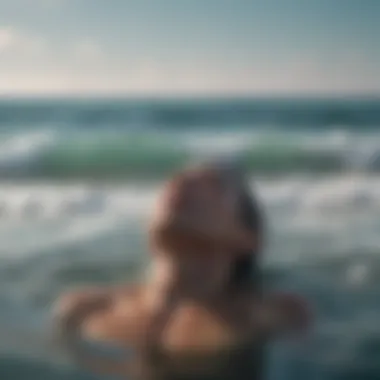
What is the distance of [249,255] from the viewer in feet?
2.08

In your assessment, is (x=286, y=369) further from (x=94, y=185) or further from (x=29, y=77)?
(x=29, y=77)

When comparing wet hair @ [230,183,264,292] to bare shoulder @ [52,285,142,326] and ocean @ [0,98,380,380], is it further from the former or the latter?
bare shoulder @ [52,285,142,326]

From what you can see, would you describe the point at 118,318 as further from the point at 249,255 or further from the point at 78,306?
the point at 249,255

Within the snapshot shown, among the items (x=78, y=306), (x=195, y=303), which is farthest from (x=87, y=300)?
(x=195, y=303)

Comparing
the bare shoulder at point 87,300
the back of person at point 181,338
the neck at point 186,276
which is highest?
the neck at point 186,276

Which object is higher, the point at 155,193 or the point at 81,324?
the point at 155,193

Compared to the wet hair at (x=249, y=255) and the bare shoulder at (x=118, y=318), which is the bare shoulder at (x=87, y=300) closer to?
the bare shoulder at (x=118, y=318)

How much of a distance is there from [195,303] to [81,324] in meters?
0.13

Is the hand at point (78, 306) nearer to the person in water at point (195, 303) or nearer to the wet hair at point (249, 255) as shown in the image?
the person in water at point (195, 303)

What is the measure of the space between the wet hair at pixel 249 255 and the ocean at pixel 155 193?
0.04ft

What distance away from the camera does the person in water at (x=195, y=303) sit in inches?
24.5

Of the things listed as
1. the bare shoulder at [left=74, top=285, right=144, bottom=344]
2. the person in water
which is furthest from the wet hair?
the bare shoulder at [left=74, top=285, right=144, bottom=344]

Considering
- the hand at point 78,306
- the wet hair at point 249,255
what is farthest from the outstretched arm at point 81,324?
the wet hair at point 249,255

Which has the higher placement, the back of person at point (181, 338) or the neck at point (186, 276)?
the neck at point (186, 276)
